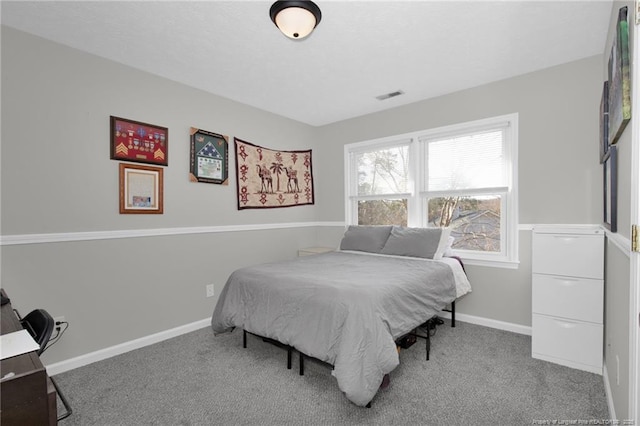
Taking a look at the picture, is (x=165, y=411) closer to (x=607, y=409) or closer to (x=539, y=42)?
(x=607, y=409)

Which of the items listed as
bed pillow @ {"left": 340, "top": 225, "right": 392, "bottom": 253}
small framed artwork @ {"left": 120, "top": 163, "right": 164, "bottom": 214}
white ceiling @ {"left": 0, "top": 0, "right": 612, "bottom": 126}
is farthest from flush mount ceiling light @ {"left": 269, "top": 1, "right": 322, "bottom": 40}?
bed pillow @ {"left": 340, "top": 225, "right": 392, "bottom": 253}

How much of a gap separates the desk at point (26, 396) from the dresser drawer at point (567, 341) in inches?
117

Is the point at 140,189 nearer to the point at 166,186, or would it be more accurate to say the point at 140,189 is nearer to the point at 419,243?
the point at 166,186

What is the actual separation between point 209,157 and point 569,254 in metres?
3.37

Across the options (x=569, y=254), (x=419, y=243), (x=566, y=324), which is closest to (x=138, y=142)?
(x=419, y=243)

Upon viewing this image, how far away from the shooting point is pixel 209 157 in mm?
3385

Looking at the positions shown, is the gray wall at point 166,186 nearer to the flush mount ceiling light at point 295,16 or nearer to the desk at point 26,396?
the flush mount ceiling light at point 295,16

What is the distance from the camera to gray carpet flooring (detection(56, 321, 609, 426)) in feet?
5.93

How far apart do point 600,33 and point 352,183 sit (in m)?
2.83

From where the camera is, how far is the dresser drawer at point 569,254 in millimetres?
2264

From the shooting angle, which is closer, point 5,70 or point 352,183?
point 5,70

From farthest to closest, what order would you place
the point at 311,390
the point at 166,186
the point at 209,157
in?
the point at 209,157
the point at 166,186
the point at 311,390

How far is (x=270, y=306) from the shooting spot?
7.74 ft

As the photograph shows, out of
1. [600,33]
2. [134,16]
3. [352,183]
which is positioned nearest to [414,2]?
[600,33]
